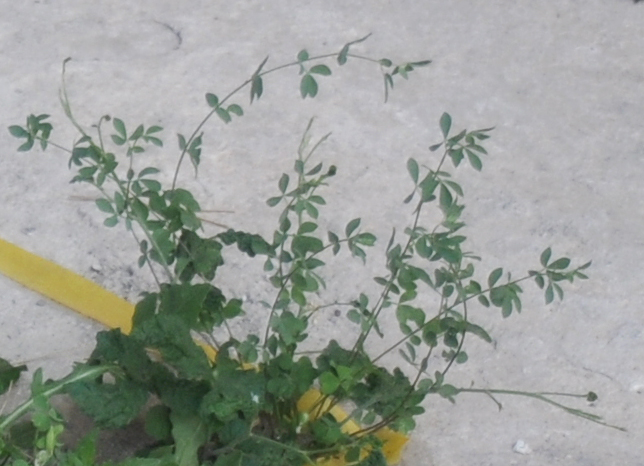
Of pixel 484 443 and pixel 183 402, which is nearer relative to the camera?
pixel 183 402

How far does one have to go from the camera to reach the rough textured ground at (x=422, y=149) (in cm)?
172

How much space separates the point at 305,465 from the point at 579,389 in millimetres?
581

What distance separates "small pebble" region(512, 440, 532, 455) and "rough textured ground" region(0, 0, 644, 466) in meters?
0.01

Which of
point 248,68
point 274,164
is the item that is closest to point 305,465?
point 274,164

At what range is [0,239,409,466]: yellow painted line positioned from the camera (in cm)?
178

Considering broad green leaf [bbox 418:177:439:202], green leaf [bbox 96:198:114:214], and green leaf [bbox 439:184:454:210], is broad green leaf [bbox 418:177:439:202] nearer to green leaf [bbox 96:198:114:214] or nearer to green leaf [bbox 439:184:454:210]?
green leaf [bbox 439:184:454:210]

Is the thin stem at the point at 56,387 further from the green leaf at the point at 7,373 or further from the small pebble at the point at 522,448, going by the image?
the small pebble at the point at 522,448

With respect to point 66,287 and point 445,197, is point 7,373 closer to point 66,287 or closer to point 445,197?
point 66,287

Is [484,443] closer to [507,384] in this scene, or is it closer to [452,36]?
[507,384]

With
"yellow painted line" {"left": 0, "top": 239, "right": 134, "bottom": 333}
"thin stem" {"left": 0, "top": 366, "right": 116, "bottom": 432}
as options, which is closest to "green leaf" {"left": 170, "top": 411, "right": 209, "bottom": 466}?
"thin stem" {"left": 0, "top": 366, "right": 116, "bottom": 432}

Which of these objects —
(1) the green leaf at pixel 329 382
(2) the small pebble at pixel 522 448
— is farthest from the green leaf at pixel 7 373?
(2) the small pebble at pixel 522 448

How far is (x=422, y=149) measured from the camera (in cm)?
230

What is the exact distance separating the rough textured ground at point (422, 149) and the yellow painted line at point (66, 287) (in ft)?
0.09

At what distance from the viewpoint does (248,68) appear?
8.32ft
